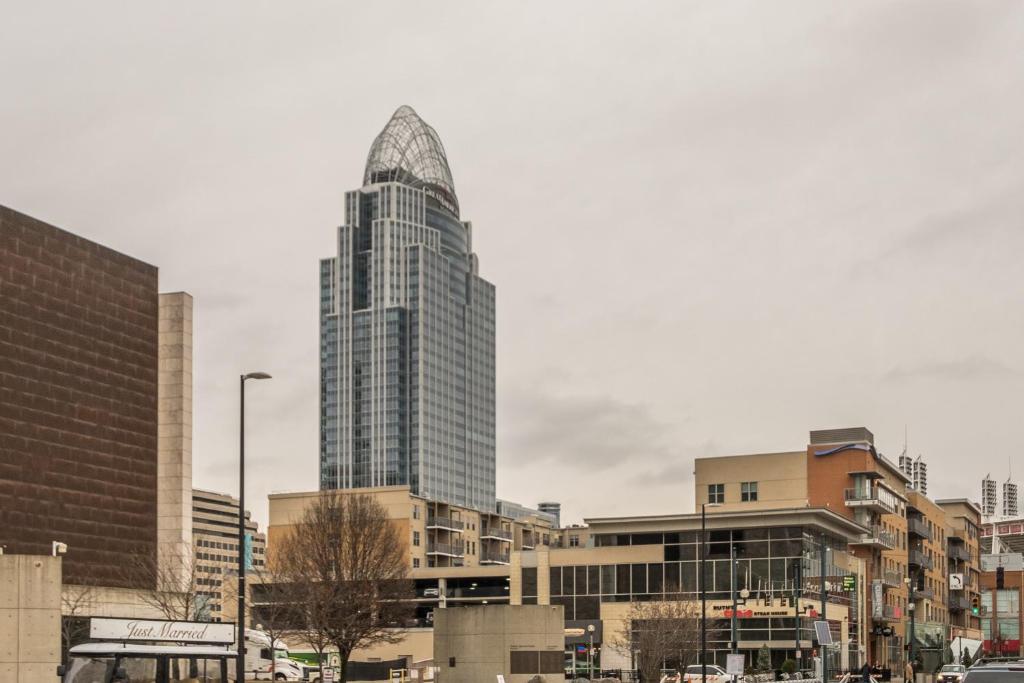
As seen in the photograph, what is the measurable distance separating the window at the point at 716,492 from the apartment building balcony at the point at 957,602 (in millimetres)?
50397

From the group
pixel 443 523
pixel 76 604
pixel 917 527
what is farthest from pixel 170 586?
pixel 443 523

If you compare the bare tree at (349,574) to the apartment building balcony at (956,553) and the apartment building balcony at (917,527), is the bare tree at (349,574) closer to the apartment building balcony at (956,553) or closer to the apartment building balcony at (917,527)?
the apartment building balcony at (917,527)

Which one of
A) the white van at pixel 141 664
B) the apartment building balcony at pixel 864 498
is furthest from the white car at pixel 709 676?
the white van at pixel 141 664

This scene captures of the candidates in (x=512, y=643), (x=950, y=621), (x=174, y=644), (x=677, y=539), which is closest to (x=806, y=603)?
(x=677, y=539)

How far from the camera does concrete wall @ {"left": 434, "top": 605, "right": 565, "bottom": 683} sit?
5797cm

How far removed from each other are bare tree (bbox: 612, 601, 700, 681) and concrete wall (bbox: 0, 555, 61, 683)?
46.3m

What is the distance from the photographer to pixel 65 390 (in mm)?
77312

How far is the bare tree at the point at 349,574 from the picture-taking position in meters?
64.6

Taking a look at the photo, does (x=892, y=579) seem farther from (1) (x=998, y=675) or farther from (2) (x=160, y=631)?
(2) (x=160, y=631)

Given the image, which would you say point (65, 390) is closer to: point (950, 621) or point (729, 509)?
point (729, 509)

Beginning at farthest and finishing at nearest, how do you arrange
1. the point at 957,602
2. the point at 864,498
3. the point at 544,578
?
the point at 957,602 < the point at 864,498 < the point at 544,578

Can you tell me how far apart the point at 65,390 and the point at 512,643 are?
33.1m

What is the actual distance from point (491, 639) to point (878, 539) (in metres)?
72.4

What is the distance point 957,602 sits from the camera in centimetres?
16400
